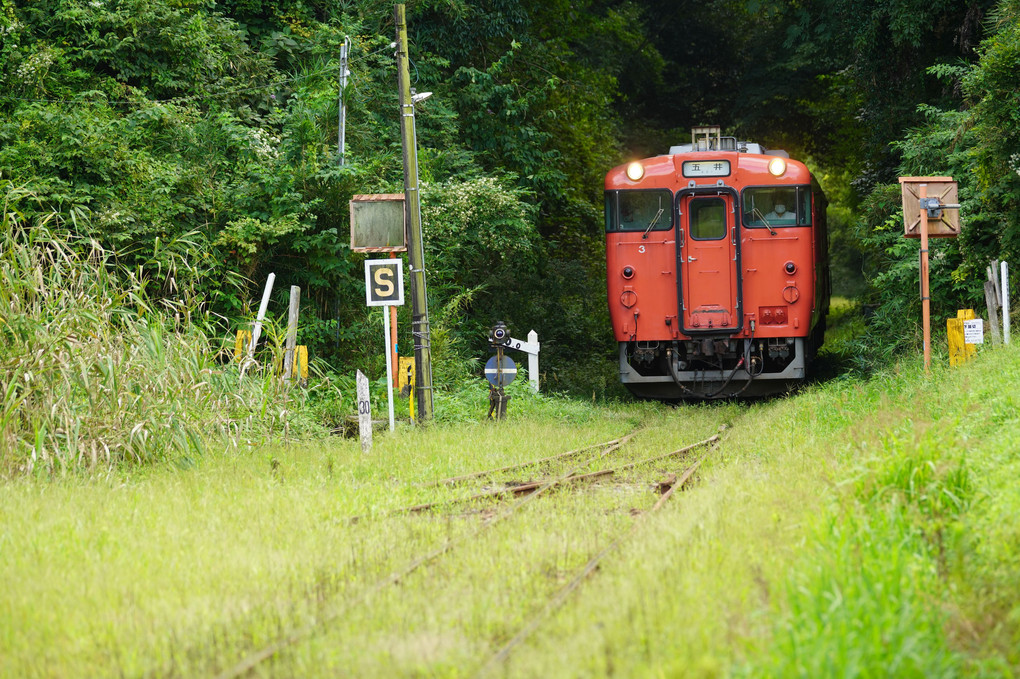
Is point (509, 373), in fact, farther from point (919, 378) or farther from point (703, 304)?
point (919, 378)

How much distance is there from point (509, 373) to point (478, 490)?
511 centimetres

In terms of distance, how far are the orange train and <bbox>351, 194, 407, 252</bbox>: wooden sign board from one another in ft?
11.0

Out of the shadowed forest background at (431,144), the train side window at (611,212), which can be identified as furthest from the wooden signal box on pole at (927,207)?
the train side window at (611,212)

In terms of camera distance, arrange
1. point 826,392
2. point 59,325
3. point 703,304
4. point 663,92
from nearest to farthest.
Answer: point 59,325 → point 826,392 → point 703,304 → point 663,92

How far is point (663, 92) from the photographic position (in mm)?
31531

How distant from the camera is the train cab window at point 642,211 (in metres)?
15.5

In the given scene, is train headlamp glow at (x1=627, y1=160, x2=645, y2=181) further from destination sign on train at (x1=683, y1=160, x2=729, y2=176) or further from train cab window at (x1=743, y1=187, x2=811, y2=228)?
train cab window at (x1=743, y1=187, x2=811, y2=228)

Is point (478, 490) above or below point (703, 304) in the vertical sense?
below

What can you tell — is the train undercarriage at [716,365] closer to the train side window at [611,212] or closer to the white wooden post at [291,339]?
the train side window at [611,212]

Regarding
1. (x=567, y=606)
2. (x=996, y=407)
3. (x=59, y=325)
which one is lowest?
(x=567, y=606)

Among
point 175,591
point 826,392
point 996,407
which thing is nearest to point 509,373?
point 826,392

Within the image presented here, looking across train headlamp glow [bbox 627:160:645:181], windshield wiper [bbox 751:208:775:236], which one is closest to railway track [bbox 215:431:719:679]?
windshield wiper [bbox 751:208:775:236]

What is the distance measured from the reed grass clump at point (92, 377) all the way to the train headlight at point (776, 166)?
8.07 m

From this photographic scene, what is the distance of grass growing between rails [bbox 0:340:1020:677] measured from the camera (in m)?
4.63
